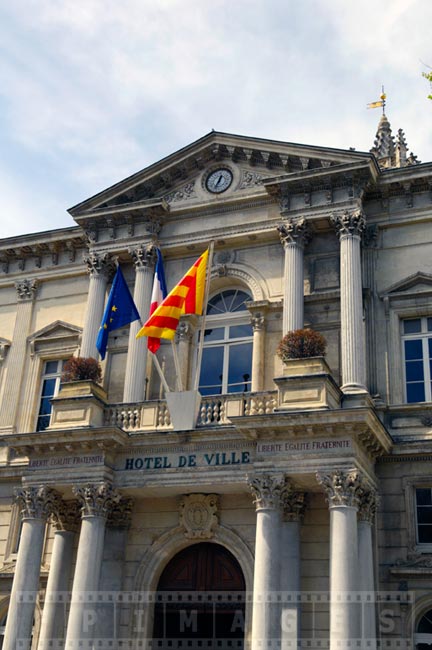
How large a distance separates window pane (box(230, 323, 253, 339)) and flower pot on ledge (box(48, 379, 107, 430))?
13.4 feet

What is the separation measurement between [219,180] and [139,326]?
4.86 m

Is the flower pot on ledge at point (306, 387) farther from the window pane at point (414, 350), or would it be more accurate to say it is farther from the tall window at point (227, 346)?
the tall window at point (227, 346)

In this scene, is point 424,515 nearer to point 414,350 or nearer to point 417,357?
point 417,357

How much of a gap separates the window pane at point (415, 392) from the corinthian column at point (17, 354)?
11.3m

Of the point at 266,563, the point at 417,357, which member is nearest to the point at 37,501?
the point at 266,563

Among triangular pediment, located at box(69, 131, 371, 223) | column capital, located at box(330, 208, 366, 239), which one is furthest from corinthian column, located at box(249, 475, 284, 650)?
triangular pediment, located at box(69, 131, 371, 223)

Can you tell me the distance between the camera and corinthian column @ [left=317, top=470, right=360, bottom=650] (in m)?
14.7

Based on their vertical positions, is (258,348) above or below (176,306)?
below

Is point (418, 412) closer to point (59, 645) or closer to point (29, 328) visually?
point (59, 645)

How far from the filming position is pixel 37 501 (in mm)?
18203

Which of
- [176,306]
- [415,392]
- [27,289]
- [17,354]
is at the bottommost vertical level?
[415,392]

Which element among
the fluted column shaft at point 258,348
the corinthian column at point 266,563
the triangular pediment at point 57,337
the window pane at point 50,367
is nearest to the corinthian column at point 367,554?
the corinthian column at point 266,563

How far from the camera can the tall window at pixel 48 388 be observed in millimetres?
22719

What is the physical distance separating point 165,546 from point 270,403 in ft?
14.9
